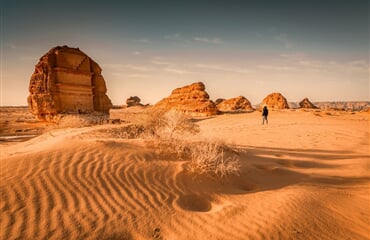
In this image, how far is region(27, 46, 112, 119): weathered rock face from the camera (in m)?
13.4

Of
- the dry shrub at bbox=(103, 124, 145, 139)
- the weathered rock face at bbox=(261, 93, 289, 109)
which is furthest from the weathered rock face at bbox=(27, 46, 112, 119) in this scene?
the weathered rock face at bbox=(261, 93, 289, 109)

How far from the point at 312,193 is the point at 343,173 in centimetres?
235

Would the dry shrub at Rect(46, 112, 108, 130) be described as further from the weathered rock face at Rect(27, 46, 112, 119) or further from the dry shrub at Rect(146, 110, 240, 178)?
the dry shrub at Rect(146, 110, 240, 178)

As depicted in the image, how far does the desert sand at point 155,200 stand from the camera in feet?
7.83

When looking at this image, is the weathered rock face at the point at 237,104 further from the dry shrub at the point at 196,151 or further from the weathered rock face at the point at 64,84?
the dry shrub at the point at 196,151

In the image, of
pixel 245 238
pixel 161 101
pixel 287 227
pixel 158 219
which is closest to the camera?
pixel 245 238

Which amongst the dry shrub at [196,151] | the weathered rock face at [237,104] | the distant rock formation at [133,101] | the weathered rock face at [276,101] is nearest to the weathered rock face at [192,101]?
the weathered rock face at [237,104]

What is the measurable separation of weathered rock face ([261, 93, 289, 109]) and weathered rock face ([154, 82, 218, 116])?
34.8 ft

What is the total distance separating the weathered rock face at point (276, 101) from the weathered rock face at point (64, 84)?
2618cm

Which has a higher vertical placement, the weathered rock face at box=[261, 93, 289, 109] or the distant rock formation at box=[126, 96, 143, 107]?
the distant rock formation at box=[126, 96, 143, 107]

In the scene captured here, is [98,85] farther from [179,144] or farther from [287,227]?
[287,227]

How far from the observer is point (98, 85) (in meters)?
16.2

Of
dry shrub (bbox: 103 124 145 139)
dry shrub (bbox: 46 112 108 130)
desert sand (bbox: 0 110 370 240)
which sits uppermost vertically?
dry shrub (bbox: 46 112 108 130)

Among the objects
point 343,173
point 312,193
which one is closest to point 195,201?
point 312,193
